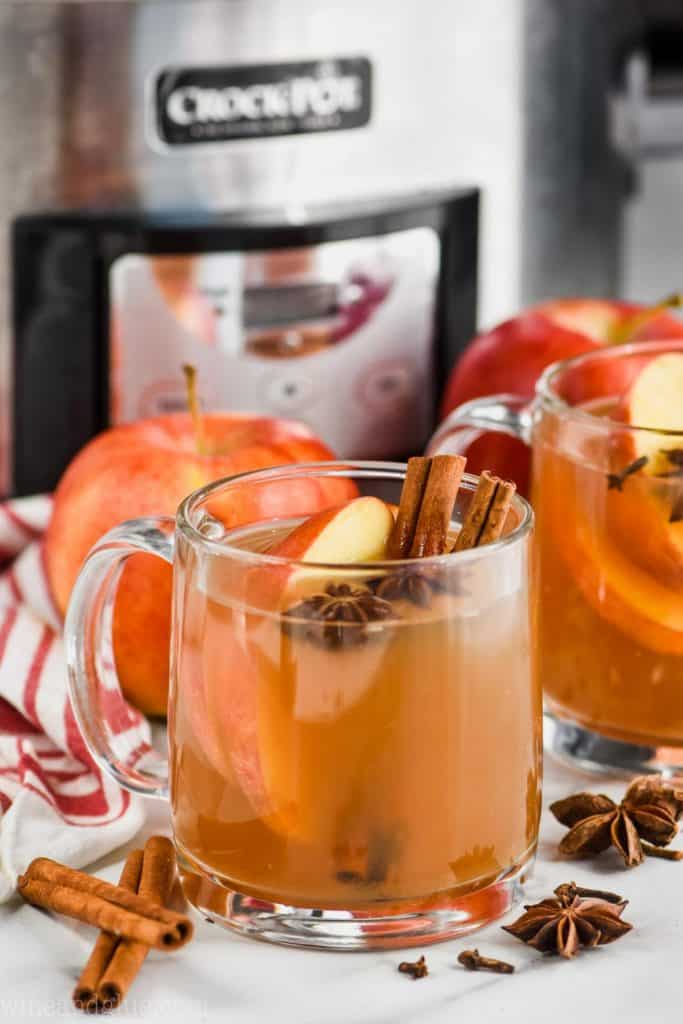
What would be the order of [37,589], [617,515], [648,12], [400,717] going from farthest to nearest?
[648,12], [37,589], [617,515], [400,717]

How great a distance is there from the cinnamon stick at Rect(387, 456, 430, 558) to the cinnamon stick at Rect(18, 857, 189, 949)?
0.43 ft

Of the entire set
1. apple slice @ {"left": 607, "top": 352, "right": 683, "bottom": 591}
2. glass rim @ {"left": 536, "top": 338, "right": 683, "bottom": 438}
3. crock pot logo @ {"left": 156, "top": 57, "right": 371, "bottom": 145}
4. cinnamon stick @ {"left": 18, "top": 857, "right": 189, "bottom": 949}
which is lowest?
cinnamon stick @ {"left": 18, "top": 857, "right": 189, "bottom": 949}

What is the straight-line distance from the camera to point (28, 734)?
68cm

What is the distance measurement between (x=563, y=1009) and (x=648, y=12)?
696mm

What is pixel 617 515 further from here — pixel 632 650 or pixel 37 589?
pixel 37 589

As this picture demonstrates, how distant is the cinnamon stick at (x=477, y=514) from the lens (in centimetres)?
53

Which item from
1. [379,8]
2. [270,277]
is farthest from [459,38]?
[270,277]

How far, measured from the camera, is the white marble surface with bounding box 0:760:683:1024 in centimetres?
50

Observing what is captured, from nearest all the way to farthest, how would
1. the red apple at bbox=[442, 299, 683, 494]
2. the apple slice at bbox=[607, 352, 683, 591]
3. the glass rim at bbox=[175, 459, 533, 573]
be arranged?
the glass rim at bbox=[175, 459, 533, 573]
the apple slice at bbox=[607, 352, 683, 591]
the red apple at bbox=[442, 299, 683, 494]

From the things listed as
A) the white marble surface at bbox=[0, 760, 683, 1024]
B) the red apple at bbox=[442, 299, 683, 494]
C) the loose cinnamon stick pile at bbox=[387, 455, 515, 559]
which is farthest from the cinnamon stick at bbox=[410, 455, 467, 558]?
the red apple at bbox=[442, 299, 683, 494]

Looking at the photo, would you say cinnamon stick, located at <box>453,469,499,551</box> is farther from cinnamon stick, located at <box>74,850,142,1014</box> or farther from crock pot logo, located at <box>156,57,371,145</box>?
crock pot logo, located at <box>156,57,371,145</box>

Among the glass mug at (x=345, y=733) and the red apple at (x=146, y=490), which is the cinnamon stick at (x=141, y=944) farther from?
the red apple at (x=146, y=490)

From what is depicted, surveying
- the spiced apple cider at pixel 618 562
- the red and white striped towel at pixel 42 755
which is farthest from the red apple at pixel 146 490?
the spiced apple cider at pixel 618 562

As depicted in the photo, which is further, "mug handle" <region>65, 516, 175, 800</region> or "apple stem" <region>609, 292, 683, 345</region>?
"apple stem" <region>609, 292, 683, 345</region>
